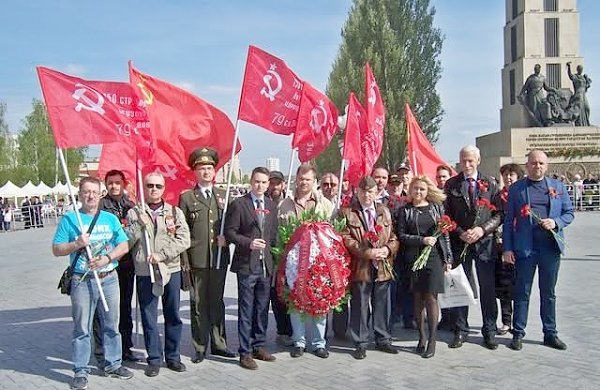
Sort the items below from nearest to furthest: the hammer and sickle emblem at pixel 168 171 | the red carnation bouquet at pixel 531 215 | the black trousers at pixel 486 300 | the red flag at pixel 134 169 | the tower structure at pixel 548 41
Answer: the red carnation bouquet at pixel 531 215
the black trousers at pixel 486 300
the red flag at pixel 134 169
the hammer and sickle emblem at pixel 168 171
the tower structure at pixel 548 41

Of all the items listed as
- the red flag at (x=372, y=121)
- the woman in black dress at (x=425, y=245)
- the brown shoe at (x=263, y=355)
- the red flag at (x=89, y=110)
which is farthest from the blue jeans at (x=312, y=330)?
the red flag at (x=372, y=121)

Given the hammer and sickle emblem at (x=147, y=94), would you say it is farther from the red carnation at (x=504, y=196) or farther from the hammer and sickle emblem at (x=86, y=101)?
the red carnation at (x=504, y=196)

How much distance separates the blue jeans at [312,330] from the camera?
5902 millimetres

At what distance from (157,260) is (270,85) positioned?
252cm

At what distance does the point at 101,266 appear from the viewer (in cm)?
509

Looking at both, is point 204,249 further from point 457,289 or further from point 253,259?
point 457,289

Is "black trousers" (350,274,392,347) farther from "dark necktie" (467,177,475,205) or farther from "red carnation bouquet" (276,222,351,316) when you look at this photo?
"dark necktie" (467,177,475,205)

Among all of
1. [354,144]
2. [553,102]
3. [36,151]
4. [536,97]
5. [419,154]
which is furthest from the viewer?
[36,151]

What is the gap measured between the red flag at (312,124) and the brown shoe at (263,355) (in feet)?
7.75

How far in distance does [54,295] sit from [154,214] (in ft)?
18.4

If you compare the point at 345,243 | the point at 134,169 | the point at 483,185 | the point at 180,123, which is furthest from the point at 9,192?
the point at 483,185

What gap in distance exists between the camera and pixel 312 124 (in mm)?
7027

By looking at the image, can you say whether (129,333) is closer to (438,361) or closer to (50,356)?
(50,356)

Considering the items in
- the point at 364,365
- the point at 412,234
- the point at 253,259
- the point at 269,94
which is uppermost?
the point at 269,94
